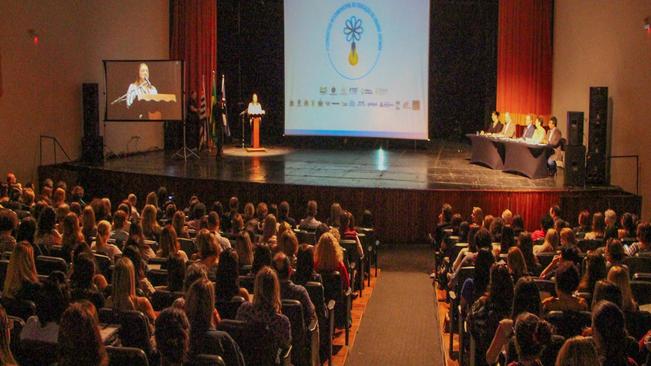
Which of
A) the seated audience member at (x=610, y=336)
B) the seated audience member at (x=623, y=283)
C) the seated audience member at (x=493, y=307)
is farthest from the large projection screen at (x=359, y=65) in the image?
the seated audience member at (x=610, y=336)

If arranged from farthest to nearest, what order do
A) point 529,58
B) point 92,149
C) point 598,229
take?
1. point 529,58
2. point 92,149
3. point 598,229

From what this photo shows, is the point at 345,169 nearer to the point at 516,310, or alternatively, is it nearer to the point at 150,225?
the point at 150,225

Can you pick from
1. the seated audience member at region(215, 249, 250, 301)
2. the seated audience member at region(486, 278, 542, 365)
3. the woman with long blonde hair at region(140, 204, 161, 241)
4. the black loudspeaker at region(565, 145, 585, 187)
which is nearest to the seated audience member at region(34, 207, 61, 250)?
the woman with long blonde hair at region(140, 204, 161, 241)

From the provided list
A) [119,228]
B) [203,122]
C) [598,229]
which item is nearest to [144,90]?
[203,122]

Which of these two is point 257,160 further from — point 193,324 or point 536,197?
point 193,324

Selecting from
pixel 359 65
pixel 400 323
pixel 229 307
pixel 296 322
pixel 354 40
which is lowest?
pixel 400 323

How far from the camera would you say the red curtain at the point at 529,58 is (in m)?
16.5

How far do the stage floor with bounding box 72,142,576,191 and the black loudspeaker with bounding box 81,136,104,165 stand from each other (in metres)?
0.22

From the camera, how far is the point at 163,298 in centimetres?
497

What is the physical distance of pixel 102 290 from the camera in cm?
504

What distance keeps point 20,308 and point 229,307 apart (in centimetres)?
115

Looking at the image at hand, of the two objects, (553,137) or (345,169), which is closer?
(553,137)

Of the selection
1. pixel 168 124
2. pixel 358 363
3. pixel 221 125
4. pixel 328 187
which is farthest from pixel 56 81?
pixel 358 363

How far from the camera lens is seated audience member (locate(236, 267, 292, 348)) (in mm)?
4477
